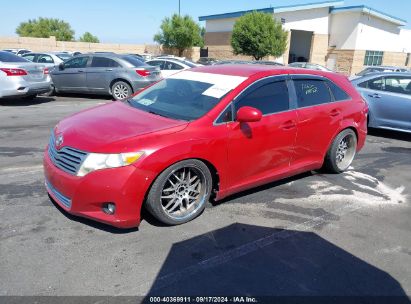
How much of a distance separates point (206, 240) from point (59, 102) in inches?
381

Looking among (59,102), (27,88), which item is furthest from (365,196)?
(59,102)

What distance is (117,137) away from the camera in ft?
11.2

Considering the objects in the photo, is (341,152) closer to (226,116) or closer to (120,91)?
(226,116)

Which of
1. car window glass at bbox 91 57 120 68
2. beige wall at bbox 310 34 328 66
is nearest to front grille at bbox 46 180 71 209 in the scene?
car window glass at bbox 91 57 120 68

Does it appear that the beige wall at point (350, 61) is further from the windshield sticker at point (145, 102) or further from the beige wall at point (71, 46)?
the windshield sticker at point (145, 102)

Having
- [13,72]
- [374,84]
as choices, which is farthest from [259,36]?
[13,72]

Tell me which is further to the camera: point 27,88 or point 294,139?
point 27,88

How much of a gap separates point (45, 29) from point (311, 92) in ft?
304

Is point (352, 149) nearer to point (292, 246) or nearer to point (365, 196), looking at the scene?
point (365, 196)

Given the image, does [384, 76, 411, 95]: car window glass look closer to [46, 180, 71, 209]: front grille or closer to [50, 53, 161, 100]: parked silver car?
[50, 53, 161, 100]: parked silver car

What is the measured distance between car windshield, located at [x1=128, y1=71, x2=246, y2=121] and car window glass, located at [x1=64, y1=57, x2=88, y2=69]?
8484 mm

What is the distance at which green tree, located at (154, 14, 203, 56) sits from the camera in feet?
163

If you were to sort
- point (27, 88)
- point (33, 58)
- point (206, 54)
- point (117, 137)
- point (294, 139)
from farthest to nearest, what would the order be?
1. point (206, 54)
2. point (33, 58)
3. point (27, 88)
4. point (294, 139)
5. point (117, 137)

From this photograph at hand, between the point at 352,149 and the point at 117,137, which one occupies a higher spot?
the point at 117,137
